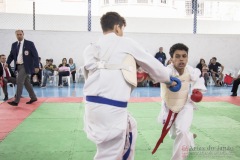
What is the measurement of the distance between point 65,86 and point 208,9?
9827mm

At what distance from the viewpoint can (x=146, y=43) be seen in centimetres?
1350

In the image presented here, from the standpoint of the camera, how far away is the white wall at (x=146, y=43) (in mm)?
12794

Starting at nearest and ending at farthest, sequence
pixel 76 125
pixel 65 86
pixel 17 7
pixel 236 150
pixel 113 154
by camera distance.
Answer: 1. pixel 113 154
2. pixel 236 150
3. pixel 76 125
4. pixel 65 86
5. pixel 17 7

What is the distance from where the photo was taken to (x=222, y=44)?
13.9 meters

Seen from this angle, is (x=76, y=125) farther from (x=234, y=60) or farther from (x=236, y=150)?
(x=234, y=60)

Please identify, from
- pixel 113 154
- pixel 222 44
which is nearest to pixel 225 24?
pixel 222 44

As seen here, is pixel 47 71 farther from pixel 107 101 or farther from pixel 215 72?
pixel 107 101

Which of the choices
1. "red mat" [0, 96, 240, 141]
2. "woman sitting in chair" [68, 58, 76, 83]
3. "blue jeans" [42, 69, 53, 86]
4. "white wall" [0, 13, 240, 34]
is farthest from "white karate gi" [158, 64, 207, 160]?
"white wall" [0, 13, 240, 34]

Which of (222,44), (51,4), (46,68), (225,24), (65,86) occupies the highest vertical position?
(51,4)

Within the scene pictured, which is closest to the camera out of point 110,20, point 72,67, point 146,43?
point 110,20

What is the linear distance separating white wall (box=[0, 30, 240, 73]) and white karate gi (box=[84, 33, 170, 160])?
1107 cm

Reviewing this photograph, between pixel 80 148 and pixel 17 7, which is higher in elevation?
pixel 17 7

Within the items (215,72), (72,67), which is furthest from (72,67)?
(215,72)

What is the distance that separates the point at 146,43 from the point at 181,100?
35.2ft
